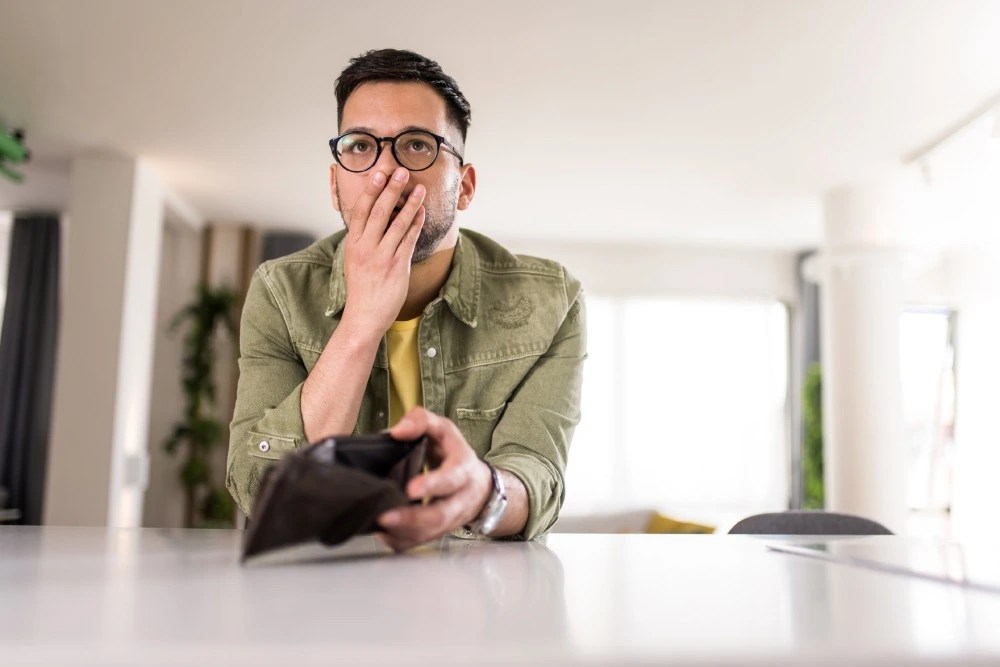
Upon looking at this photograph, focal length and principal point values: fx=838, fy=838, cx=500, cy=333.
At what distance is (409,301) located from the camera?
1531mm

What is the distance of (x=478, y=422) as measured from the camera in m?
1.42

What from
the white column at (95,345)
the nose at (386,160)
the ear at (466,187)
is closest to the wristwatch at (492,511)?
the nose at (386,160)

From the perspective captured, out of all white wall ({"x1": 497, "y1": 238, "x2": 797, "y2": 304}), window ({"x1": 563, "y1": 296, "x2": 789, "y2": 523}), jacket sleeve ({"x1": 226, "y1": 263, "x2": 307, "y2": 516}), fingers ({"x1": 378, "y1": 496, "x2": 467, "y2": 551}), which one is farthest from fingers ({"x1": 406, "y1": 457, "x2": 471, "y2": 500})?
white wall ({"x1": 497, "y1": 238, "x2": 797, "y2": 304})

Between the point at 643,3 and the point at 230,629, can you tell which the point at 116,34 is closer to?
the point at 643,3

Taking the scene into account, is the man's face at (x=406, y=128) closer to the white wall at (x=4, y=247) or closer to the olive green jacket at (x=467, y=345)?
the olive green jacket at (x=467, y=345)

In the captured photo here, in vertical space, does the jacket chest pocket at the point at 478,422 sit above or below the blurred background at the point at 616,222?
below

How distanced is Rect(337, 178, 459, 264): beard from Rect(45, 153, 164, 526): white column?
4.46 meters

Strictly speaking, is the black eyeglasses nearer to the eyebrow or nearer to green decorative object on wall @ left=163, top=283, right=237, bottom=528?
the eyebrow

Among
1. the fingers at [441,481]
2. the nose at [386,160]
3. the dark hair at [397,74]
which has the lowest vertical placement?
the fingers at [441,481]

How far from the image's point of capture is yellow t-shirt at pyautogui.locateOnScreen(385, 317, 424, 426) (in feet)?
4.83

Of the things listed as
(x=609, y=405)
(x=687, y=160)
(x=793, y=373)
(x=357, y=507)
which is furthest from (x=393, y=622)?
(x=793, y=373)

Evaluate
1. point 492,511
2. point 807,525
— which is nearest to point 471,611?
point 492,511

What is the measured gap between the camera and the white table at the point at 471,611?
39cm

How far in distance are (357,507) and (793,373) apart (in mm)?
7707
